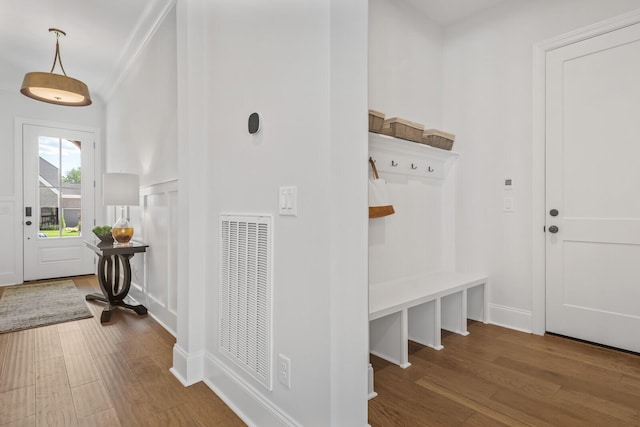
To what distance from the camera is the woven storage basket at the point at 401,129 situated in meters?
2.53

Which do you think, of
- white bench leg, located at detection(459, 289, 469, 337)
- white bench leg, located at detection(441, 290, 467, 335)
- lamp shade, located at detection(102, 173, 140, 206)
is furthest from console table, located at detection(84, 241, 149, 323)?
white bench leg, located at detection(459, 289, 469, 337)

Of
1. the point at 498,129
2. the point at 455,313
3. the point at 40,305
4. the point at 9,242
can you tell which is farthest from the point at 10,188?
the point at 498,129

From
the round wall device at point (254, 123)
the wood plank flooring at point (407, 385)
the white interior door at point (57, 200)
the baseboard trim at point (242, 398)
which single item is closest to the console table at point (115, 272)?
the wood plank flooring at point (407, 385)

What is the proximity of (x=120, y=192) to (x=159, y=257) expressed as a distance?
0.80 metres

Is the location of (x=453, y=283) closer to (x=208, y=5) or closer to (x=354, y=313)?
(x=354, y=313)

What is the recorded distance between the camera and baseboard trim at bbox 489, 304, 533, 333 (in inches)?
108

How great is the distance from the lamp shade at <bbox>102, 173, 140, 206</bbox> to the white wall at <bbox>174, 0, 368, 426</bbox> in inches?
76.5

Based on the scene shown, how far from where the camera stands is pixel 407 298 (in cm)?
221

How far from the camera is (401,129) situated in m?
2.56

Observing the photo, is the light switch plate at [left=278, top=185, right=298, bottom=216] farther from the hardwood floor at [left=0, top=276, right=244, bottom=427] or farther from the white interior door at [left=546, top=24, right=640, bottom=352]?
the white interior door at [left=546, top=24, right=640, bottom=352]

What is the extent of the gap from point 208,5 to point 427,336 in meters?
2.60

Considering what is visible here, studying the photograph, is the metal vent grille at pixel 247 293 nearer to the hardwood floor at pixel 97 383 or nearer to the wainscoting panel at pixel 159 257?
the hardwood floor at pixel 97 383

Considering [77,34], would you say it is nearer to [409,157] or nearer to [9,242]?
[9,242]

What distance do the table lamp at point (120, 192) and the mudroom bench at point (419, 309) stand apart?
243cm
